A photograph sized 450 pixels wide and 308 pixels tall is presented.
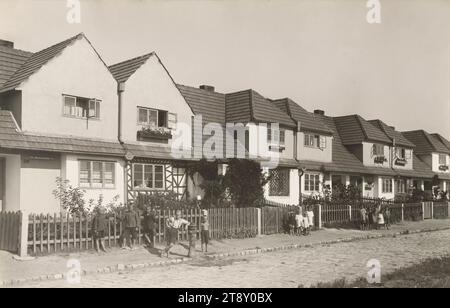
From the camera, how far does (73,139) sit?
2034 cm

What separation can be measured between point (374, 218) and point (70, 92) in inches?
672

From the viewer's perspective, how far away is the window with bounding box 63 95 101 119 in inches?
818

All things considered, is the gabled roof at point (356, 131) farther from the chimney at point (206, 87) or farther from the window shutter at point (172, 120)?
the window shutter at point (172, 120)

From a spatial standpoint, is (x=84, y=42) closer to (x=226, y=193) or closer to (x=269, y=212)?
(x=226, y=193)

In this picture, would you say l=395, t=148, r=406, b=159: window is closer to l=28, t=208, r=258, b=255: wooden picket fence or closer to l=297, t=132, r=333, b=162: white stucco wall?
l=297, t=132, r=333, b=162: white stucco wall

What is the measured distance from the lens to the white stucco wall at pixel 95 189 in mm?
20000

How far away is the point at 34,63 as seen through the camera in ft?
68.3

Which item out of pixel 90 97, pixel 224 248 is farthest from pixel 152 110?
pixel 224 248

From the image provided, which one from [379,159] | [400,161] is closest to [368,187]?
[379,159]

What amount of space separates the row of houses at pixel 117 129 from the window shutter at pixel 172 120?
5cm

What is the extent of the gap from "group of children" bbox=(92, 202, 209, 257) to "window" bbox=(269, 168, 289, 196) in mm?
12970

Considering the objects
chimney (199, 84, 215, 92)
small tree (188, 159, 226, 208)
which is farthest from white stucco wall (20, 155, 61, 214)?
chimney (199, 84, 215, 92)

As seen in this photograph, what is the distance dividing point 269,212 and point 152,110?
25.8 ft

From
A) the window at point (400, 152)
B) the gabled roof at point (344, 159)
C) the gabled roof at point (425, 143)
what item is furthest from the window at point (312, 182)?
the gabled roof at point (425, 143)
